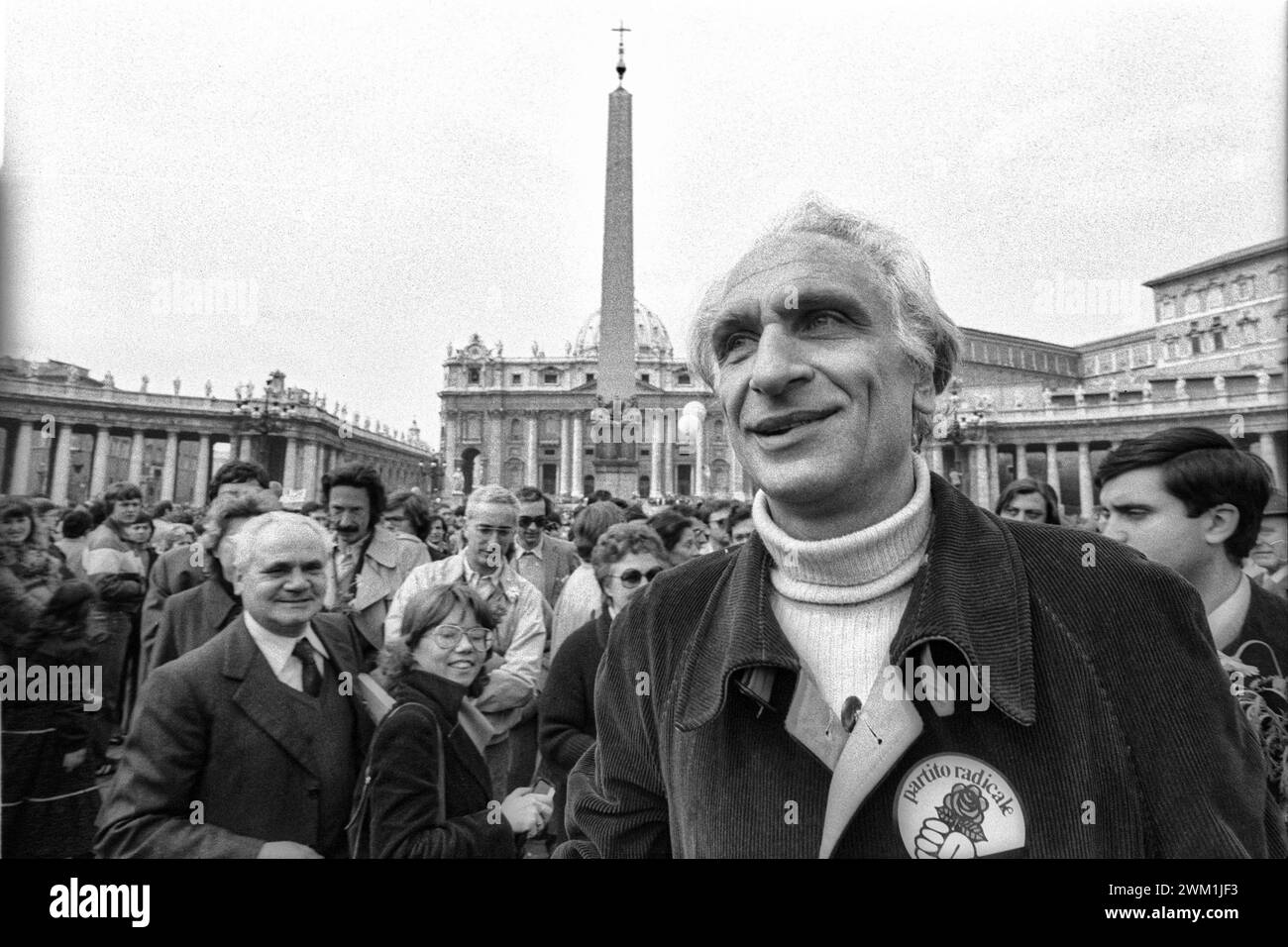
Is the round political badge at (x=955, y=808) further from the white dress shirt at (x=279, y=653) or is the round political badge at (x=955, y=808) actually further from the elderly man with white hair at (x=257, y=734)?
the white dress shirt at (x=279, y=653)

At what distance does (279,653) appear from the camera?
306cm

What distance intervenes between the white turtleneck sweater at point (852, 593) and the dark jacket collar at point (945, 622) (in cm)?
5

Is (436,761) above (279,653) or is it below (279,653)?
below

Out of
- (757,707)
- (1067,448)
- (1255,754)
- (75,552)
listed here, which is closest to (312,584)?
(757,707)

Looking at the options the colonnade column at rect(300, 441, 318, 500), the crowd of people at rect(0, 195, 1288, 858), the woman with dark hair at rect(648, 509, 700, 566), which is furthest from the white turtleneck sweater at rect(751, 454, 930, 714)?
the colonnade column at rect(300, 441, 318, 500)

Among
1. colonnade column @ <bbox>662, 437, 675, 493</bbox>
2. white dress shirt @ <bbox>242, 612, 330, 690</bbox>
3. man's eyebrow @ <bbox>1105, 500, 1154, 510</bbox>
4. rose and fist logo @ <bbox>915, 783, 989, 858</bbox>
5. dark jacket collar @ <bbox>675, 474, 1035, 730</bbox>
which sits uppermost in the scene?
colonnade column @ <bbox>662, 437, 675, 493</bbox>

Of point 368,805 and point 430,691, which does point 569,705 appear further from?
point 368,805

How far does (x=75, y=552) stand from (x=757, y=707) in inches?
288

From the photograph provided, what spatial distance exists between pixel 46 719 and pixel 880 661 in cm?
362

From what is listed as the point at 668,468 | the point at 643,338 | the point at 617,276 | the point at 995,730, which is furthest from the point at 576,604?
the point at 668,468

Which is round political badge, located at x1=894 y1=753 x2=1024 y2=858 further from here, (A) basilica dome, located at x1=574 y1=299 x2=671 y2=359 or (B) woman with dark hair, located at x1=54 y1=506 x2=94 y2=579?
(A) basilica dome, located at x1=574 y1=299 x2=671 y2=359

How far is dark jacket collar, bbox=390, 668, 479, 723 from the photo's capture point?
127 inches

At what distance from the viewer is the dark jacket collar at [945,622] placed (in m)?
1.27
